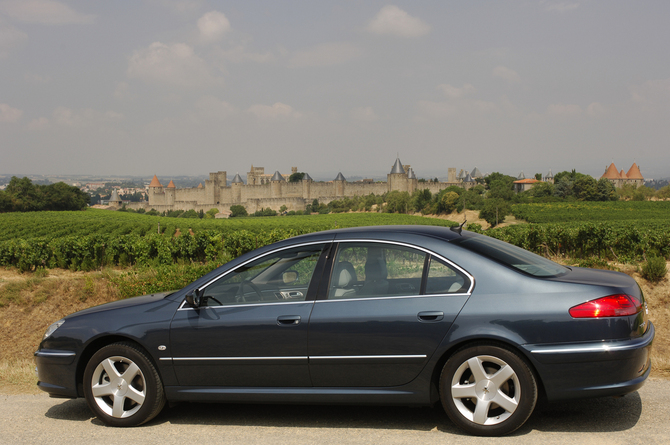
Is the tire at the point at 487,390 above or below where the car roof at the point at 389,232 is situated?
below

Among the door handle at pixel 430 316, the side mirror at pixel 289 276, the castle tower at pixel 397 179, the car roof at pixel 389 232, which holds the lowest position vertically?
the door handle at pixel 430 316

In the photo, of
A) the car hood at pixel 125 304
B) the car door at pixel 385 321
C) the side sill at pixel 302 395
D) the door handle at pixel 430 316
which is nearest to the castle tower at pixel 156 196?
the car hood at pixel 125 304

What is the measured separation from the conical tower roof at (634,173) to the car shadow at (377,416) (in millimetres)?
144585

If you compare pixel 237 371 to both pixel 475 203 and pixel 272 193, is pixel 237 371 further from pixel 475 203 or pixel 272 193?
pixel 272 193

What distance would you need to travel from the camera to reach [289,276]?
4090 mm

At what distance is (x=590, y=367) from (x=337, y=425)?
5.87 ft

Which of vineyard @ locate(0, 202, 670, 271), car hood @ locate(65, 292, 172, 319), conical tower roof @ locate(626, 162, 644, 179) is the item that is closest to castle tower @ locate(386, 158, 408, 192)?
conical tower roof @ locate(626, 162, 644, 179)

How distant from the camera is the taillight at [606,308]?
3.14 metres

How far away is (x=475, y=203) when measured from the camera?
81.4 metres

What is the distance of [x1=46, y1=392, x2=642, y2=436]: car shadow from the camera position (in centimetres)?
344

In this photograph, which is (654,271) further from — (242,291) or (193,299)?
(193,299)

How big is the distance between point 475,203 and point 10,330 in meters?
76.9

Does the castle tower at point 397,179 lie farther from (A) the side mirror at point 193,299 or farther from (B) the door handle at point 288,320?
(B) the door handle at point 288,320

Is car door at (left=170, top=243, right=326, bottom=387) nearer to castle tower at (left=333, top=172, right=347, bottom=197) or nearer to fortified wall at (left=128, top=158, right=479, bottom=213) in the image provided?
fortified wall at (left=128, top=158, right=479, bottom=213)
